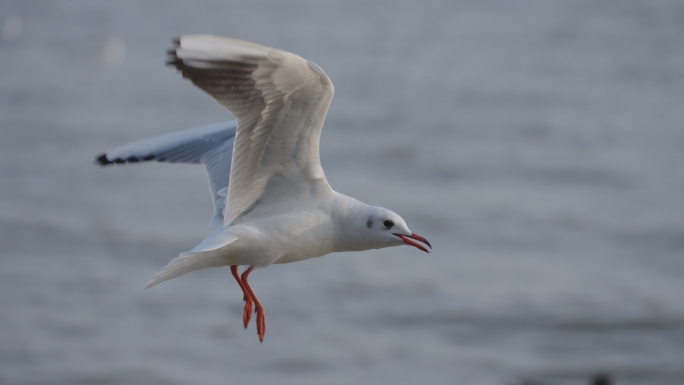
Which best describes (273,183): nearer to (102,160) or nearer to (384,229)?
(384,229)

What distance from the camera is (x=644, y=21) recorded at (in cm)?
1916

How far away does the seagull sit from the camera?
14.1 ft

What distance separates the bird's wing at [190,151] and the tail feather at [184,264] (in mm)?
986

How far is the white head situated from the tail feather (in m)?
0.62

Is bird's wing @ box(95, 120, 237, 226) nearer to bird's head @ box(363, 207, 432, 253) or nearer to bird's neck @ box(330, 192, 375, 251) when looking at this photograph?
bird's neck @ box(330, 192, 375, 251)

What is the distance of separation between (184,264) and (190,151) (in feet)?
4.59

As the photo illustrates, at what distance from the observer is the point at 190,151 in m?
5.88

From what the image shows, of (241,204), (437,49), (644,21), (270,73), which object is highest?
(644,21)

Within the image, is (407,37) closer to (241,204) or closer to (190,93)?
(190,93)

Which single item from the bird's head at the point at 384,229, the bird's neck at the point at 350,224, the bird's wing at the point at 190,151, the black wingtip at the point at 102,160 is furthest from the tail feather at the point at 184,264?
the black wingtip at the point at 102,160

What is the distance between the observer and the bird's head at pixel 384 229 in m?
4.89

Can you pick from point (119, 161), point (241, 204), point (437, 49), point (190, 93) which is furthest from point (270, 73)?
point (437, 49)

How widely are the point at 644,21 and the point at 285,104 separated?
1596 centimetres

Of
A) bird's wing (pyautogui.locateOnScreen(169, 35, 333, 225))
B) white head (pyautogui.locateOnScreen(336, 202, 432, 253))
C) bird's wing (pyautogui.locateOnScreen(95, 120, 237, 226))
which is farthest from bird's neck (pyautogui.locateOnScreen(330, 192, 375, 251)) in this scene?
bird's wing (pyautogui.locateOnScreen(95, 120, 237, 226))
